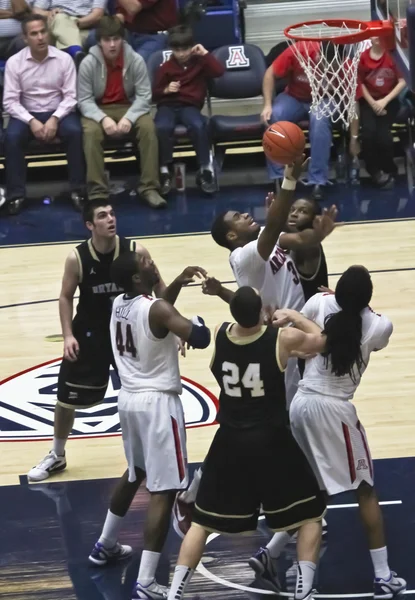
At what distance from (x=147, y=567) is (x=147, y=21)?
887 cm

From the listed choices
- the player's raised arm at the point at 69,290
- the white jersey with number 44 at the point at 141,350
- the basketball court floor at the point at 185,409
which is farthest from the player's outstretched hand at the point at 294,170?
the player's raised arm at the point at 69,290

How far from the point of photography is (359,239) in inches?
403

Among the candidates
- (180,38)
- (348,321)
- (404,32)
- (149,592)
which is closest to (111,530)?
(149,592)

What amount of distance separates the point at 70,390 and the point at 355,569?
6.13ft

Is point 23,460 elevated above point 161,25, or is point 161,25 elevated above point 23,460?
point 161,25

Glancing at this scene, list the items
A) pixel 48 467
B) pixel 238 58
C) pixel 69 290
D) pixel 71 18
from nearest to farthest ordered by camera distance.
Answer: pixel 69 290 → pixel 48 467 → pixel 238 58 → pixel 71 18

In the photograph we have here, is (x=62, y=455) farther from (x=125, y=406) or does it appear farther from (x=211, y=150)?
(x=211, y=150)

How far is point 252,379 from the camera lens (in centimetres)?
461

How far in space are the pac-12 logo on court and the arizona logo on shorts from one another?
18.2 feet

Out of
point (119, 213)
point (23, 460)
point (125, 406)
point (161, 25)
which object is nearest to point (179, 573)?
point (125, 406)

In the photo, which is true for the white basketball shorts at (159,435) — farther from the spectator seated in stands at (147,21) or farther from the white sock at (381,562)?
the spectator seated in stands at (147,21)

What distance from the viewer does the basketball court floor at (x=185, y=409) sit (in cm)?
518

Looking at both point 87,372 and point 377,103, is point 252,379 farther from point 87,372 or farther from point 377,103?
point 377,103

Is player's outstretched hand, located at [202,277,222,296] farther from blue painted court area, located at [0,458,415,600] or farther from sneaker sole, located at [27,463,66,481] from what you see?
sneaker sole, located at [27,463,66,481]
